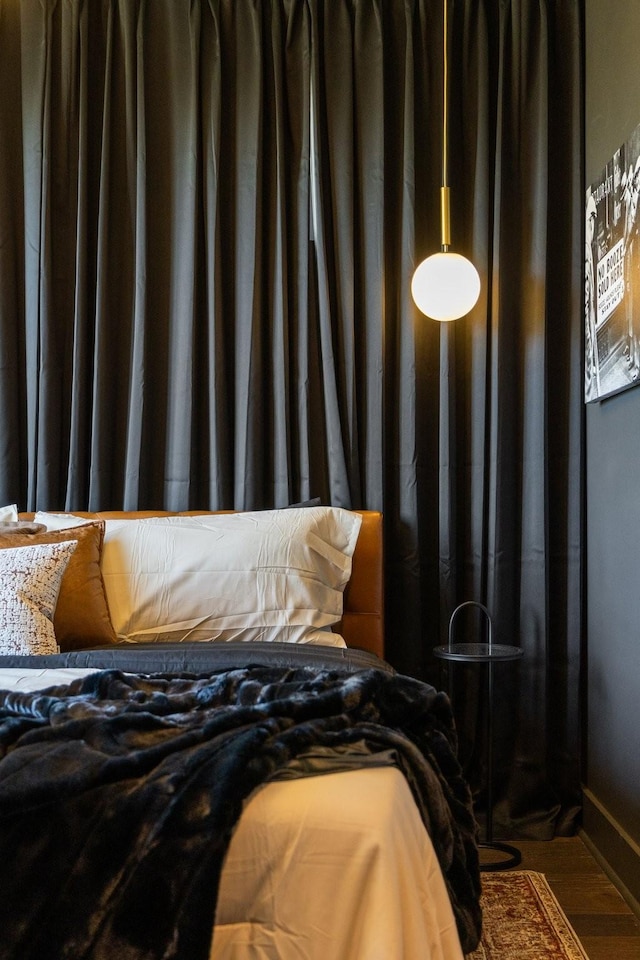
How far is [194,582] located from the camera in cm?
255

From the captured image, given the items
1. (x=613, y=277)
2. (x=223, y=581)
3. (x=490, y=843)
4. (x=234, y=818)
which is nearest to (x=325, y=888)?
(x=234, y=818)

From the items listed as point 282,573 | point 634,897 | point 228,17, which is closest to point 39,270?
point 228,17

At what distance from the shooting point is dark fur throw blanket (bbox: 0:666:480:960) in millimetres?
1100

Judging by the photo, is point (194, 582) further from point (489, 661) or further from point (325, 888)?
point (325, 888)

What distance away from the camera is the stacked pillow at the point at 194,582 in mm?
2457

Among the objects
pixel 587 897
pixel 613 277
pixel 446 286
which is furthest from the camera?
pixel 446 286

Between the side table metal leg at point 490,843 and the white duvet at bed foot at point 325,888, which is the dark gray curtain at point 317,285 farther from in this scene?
the white duvet at bed foot at point 325,888

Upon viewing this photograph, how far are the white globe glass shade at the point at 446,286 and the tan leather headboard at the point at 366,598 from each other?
729mm

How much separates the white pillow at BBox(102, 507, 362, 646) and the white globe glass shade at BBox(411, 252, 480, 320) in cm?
79

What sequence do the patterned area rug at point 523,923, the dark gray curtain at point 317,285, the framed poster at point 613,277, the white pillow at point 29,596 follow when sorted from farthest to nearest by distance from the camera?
the dark gray curtain at point 317,285
the framed poster at point 613,277
the white pillow at point 29,596
the patterned area rug at point 523,923

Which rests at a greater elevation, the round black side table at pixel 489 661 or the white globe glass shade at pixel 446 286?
the white globe glass shade at pixel 446 286

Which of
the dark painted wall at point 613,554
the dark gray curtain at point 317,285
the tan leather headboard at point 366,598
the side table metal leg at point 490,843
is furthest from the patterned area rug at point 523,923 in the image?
the tan leather headboard at point 366,598

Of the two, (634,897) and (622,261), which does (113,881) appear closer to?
(634,897)

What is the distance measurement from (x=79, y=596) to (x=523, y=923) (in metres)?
1.44
